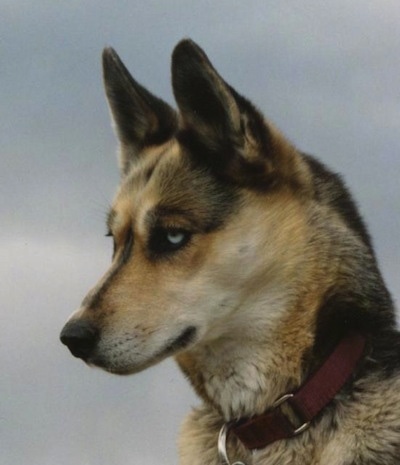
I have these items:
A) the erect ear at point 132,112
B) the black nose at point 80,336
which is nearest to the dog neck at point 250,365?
the black nose at point 80,336

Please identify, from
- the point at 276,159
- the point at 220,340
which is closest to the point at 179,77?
the point at 276,159

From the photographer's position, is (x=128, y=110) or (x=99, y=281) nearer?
(x=99, y=281)

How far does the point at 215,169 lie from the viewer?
6758 millimetres

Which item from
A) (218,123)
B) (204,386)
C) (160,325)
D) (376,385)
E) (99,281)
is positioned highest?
(218,123)

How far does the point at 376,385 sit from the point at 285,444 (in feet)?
2.21

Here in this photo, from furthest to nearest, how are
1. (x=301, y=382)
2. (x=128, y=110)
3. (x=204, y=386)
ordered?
(x=128, y=110), (x=204, y=386), (x=301, y=382)

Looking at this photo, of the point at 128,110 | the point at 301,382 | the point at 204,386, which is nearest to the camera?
the point at 301,382

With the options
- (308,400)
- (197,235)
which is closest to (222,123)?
(197,235)

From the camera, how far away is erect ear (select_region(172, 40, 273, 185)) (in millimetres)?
Answer: 6453

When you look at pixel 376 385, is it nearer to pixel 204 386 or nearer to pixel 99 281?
pixel 204 386

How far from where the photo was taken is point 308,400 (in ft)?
19.9

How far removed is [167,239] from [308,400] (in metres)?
1.33

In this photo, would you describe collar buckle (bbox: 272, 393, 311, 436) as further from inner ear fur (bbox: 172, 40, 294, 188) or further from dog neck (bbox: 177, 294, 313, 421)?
inner ear fur (bbox: 172, 40, 294, 188)

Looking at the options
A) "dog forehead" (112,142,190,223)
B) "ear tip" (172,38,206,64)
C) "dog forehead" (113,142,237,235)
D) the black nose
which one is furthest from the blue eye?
"ear tip" (172,38,206,64)
